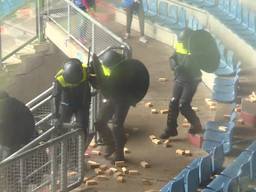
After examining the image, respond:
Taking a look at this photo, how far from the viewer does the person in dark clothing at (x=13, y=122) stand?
15.8 feet

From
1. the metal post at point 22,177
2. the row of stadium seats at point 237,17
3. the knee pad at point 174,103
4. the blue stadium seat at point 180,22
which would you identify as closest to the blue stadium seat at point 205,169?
the knee pad at point 174,103

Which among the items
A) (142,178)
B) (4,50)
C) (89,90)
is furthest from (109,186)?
(4,50)

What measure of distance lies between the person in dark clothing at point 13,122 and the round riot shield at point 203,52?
8.89ft

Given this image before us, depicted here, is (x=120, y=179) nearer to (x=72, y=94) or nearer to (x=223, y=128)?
(x=72, y=94)

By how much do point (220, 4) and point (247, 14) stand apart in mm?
826

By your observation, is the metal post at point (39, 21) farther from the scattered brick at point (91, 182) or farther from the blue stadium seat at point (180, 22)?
the scattered brick at point (91, 182)

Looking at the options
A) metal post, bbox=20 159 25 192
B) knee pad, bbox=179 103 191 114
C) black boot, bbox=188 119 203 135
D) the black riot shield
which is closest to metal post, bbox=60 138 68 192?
metal post, bbox=20 159 25 192

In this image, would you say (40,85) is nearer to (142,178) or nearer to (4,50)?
(4,50)

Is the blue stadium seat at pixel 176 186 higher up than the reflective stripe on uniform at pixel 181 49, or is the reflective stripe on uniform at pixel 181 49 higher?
the reflective stripe on uniform at pixel 181 49

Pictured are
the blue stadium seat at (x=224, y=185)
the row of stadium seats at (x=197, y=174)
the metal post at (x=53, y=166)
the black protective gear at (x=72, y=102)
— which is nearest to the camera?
the blue stadium seat at (x=224, y=185)

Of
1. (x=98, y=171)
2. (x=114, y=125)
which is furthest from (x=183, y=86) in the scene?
(x=98, y=171)

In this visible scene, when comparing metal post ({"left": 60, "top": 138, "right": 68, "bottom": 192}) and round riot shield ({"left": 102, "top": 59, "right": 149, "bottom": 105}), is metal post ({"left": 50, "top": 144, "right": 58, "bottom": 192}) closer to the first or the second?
metal post ({"left": 60, "top": 138, "right": 68, "bottom": 192})

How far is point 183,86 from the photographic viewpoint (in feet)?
25.7

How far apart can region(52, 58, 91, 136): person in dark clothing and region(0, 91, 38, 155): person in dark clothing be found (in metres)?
1.36
